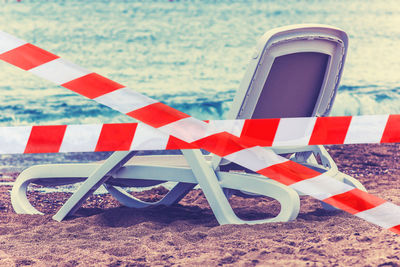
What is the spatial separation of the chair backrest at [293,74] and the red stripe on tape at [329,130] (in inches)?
3.5

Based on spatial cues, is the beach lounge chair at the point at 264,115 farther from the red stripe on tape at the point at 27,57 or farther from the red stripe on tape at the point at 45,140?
the red stripe on tape at the point at 27,57

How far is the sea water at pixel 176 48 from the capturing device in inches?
691

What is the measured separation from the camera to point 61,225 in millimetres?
4543

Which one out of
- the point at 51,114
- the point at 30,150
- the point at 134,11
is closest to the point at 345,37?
the point at 30,150

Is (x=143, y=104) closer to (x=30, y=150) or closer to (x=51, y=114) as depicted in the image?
(x=30, y=150)

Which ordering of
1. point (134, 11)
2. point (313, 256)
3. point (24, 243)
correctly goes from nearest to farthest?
point (313, 256), point (24, 243), point (134, 11)

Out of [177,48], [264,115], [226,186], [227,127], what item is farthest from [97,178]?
[177,48]

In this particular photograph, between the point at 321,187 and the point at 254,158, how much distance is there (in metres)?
0.48

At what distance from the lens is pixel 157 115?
4246 millimetres

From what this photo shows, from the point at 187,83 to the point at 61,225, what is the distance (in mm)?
17888

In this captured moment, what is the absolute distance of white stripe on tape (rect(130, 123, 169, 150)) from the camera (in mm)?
4312

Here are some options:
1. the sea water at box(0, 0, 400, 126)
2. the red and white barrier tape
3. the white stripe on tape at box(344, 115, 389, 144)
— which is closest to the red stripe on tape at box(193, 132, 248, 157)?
the red and white barrier tape

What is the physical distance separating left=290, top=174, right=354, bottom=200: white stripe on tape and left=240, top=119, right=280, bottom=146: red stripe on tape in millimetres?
487

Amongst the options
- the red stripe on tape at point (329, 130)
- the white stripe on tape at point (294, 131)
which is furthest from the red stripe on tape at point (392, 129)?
the white stripe on tape at point (294, 131)
